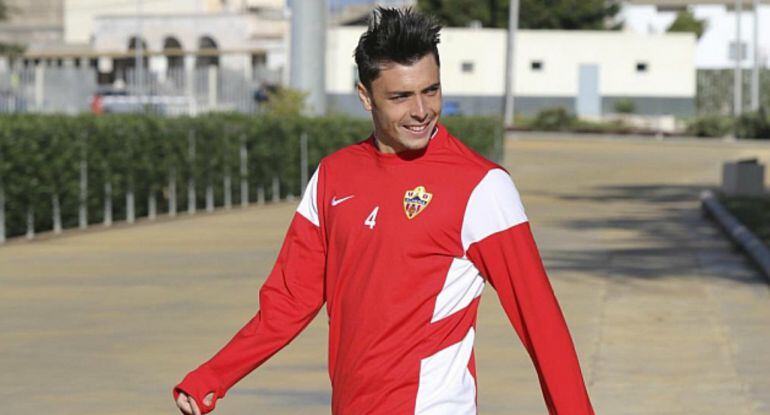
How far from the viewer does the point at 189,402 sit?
4.77 metres

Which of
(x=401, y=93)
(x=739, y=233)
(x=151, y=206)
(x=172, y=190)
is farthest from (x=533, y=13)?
(x=401, y=93)

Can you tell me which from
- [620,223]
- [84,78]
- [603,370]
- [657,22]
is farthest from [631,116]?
[603,370]

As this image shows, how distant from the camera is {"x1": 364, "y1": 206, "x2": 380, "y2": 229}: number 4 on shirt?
15.3ft

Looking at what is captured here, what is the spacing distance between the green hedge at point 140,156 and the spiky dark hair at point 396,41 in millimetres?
15711

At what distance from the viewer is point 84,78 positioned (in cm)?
3675

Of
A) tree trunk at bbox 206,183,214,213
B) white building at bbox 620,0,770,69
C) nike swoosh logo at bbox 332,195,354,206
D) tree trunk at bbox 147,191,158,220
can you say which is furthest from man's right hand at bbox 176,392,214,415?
white building at bbox 620,0,770,69

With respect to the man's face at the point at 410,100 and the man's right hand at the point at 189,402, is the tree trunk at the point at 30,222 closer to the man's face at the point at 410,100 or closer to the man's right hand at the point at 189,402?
the man's right hand at the point at 189,402

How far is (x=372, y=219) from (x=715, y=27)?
373 feet

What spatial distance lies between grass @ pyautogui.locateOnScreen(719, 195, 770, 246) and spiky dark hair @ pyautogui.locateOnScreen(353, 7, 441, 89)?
15751mm

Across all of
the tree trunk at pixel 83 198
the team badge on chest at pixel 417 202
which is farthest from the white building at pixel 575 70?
the team badge on chest at pixel 417 202

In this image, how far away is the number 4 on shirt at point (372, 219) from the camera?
465 centimetres

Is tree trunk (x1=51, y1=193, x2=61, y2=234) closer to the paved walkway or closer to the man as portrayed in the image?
the paved walkway

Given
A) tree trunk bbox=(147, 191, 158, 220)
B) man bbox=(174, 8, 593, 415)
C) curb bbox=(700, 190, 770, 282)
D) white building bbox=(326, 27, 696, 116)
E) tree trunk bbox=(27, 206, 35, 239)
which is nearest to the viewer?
man bbox=(174, 8, 593, 415)

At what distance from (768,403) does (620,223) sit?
51.3 ft
